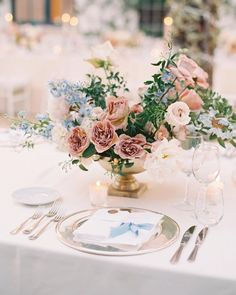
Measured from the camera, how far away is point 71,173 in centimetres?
217

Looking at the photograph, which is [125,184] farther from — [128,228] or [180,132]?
[128,228]

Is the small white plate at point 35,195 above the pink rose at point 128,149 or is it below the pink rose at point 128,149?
below

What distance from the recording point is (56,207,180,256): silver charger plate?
1.46 meters

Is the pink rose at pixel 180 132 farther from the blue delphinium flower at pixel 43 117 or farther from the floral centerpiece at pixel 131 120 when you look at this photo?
the blue delphinium flower at pixel 43 117

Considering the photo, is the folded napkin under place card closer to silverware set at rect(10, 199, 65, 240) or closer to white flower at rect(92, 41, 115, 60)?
silverware set at rect(10, 199, 65, 240)

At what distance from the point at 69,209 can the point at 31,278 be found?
324mm

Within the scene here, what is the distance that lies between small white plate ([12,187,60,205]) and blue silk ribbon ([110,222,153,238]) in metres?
0.35

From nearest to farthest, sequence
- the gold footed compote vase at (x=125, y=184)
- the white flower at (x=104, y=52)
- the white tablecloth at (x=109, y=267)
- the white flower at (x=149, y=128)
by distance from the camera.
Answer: the white tablecloth at (x=109, y=267)
the white flower at (x=149, y=128)
the gold footed compote vase at (x=125, y=184)
the white flower at (x=104, y=52)

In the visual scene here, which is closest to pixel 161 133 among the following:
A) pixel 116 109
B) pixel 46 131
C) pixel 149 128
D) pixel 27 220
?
pixel 149 128

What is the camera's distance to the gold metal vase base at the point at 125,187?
1.89 metres

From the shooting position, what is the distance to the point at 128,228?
1.55 m

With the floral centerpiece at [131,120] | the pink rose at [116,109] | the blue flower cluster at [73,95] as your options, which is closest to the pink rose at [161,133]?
the floral centerpiece at [131,120]

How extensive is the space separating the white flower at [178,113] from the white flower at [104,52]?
0.37m

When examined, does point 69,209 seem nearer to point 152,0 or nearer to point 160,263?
point 160,263
